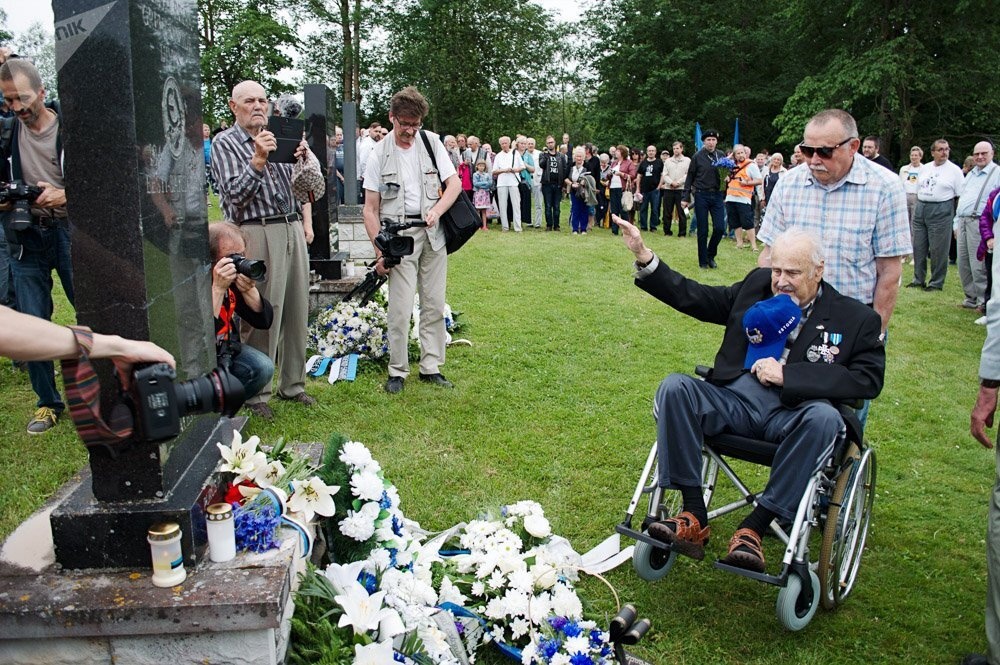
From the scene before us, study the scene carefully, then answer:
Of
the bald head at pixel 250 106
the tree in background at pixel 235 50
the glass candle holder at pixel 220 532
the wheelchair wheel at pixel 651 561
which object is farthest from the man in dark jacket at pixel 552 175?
the tree in background at pixel 235 50

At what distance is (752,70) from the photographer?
32.5m

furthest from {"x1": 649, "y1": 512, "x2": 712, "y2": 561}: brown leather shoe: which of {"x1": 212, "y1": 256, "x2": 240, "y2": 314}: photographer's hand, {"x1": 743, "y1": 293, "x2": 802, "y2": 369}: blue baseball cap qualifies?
{"x1": 212, "y1": 256, "x2": 240, "y2": 314}: photographer's hand

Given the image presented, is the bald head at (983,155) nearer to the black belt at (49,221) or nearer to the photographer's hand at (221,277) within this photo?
the photographer's hand at (221,277)

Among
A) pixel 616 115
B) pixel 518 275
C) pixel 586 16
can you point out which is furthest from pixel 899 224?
pixel 586 16

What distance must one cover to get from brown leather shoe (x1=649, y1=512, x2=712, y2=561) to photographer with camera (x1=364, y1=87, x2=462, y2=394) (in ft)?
9.90

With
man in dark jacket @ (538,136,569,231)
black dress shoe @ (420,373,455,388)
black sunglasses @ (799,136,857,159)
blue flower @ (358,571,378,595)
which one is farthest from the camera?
man in dark jacket @ (538,136,569,231)

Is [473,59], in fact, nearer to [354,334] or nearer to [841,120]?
[354,334]

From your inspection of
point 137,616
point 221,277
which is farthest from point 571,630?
point 221,277

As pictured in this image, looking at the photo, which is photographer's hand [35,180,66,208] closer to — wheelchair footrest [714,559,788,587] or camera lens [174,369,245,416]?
camera lens [174,369,245,416]

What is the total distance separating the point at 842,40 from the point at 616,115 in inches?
341

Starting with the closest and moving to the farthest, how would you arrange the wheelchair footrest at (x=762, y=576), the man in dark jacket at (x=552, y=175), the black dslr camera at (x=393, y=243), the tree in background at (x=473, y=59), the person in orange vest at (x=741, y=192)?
the wheelchair footrest at (x=762, y=576)
the black dslr camera at (x=393, y=243)
the person in orange vest at (x=741, y=192)
the man in dark jacket at (x=552, y=175)
the tree in background at (x=473, y=59)

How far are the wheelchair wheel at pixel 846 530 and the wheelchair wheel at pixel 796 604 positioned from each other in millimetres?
83

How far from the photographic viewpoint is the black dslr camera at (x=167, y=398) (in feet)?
7.30

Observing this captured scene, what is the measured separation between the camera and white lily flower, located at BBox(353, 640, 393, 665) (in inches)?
97.3
